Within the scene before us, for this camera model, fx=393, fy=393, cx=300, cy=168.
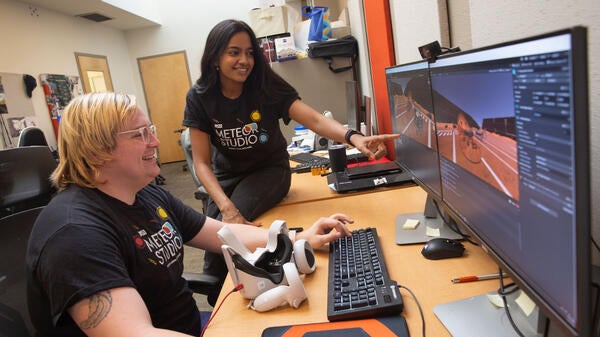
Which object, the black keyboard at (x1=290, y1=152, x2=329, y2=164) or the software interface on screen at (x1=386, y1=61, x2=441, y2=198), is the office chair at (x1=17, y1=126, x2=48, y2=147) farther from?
the software interface on screen at (x1=386, y1=61, x2=441, y2=198)

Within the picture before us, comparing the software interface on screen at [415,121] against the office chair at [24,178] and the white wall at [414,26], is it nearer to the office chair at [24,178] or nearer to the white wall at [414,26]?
the white wall at [414,26]

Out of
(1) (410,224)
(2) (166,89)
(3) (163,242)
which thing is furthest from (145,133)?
(2) (166,89)

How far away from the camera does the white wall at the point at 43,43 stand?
435 cm

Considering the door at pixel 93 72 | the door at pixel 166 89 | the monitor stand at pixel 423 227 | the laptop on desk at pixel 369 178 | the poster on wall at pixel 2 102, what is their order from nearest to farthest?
1. the monitor stand at pixel 423 227
2. the laptop on desk at pixel 369 178
3. the poster on wall at pixel 2 102
4. the door at pixel 93 72
5. the door at pixel 166 89

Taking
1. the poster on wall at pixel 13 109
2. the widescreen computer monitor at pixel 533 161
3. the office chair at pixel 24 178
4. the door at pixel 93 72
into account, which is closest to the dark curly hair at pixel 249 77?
the office chair at pixel 24 178

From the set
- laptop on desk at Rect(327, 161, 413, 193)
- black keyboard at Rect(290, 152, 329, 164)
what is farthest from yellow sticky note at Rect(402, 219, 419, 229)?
black keyboard at Rect(290, 152, 329, 164)

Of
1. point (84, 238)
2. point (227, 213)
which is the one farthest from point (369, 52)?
point (84, 238)

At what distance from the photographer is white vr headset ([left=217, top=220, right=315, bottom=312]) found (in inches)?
33.9

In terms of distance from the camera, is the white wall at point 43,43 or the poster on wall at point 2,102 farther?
the white wall at point 43,43

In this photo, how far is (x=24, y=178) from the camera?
115 centimetres

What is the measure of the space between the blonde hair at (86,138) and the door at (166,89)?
6.33 metres

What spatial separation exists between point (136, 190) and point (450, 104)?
776 millimetres

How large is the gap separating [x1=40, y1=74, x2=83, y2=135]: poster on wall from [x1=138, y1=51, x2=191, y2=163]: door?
5.90 ft

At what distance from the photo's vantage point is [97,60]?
20.0 ft
